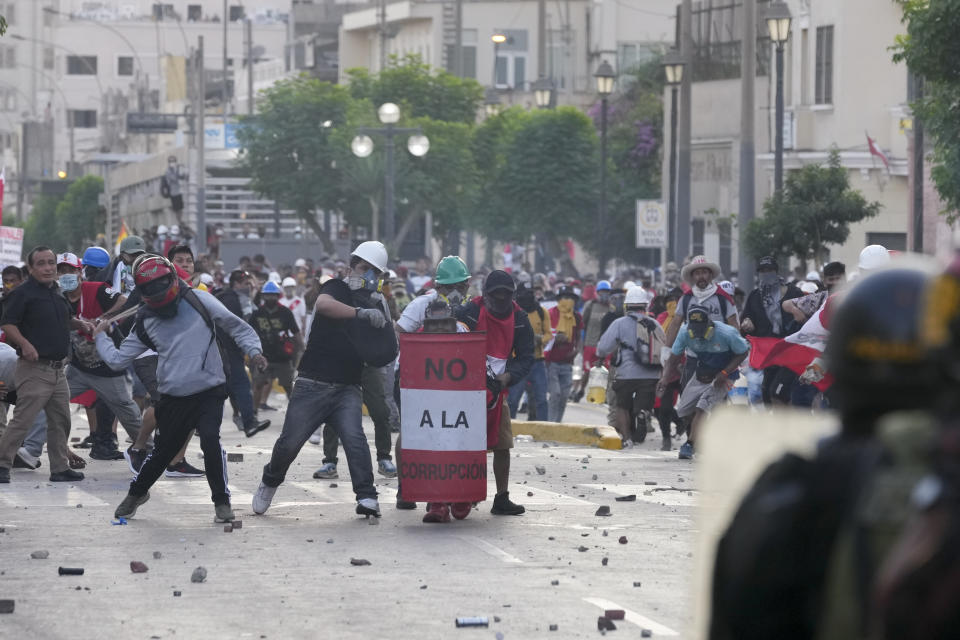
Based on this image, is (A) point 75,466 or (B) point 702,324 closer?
(A) point 75,466

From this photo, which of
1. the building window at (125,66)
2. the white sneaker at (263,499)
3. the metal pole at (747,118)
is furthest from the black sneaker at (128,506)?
the building window at (125,66)

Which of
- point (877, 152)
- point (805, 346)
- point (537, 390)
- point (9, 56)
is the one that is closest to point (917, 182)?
point (537, 390)

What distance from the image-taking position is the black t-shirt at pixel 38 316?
570 inches

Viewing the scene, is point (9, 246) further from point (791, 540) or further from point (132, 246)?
point (791, 540)

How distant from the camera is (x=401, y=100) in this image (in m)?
61.4

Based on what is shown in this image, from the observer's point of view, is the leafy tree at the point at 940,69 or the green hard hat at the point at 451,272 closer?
the green hard hat at the point at 451,272

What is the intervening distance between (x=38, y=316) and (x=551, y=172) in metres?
47.2

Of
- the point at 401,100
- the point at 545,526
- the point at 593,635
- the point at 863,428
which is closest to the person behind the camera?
the point at 863,428

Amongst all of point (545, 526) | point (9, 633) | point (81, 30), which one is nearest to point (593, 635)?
point (9, 633)

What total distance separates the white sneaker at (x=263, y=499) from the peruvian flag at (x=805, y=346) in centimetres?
370

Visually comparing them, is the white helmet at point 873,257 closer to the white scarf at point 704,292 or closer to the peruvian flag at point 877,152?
the white scarf at point 704,292

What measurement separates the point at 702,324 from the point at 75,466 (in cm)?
532

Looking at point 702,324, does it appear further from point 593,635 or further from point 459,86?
point 459,86

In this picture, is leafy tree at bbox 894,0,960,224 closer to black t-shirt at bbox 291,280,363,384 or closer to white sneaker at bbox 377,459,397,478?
white sneaker at bbox 377,459,397,478
